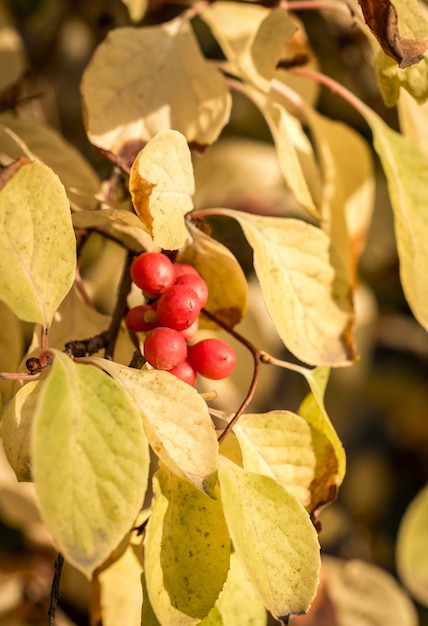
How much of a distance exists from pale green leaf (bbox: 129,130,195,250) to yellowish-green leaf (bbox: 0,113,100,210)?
0.49 ft

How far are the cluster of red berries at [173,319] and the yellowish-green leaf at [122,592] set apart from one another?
210 millimetres

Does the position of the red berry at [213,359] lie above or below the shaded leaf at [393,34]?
below

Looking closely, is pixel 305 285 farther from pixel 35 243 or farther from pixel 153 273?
pixel 35 243

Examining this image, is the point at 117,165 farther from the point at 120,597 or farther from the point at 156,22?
the point at 156,22

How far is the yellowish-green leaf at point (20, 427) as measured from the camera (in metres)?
0.53

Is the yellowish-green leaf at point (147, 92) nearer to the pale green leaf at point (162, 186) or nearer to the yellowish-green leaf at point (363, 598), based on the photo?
the pale green leaf at point (162, 186)

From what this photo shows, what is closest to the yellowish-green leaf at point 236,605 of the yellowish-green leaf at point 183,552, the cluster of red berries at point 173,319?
the yellowish-green leaf at point 183,552

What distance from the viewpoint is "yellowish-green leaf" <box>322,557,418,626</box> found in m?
1.06

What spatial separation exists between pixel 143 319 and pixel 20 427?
14 centimetres

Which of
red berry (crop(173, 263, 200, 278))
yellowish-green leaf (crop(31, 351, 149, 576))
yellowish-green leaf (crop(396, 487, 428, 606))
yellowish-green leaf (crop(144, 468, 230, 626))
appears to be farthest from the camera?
yellowish-green leaf (crop(396, 487, 428, 606))

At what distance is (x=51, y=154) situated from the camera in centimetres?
76

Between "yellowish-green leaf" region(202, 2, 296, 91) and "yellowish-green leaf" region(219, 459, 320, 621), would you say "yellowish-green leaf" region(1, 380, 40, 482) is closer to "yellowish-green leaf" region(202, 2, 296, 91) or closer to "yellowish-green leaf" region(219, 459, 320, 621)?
"yellowish-green leaf" region(219, 459, 320, 621)

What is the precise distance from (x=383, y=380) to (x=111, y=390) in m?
1.50

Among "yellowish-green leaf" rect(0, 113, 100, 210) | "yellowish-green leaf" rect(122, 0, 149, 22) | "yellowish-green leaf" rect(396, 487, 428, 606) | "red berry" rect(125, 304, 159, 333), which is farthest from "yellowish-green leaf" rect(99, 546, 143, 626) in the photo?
"yellowish-green leaf" rect(122, 0, 149, 22)
